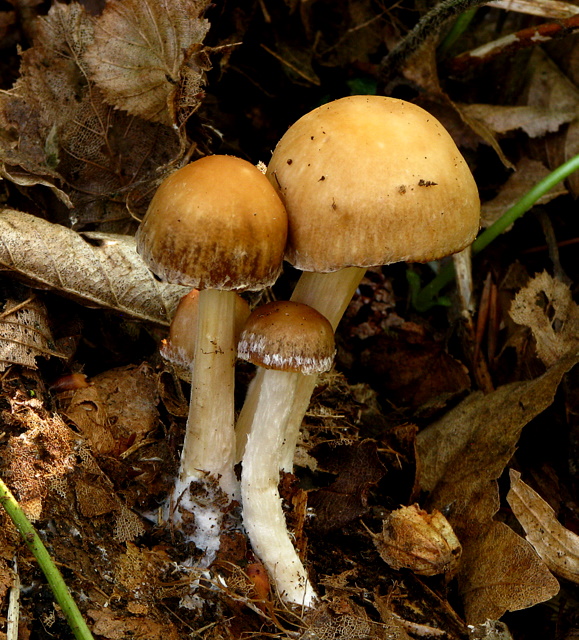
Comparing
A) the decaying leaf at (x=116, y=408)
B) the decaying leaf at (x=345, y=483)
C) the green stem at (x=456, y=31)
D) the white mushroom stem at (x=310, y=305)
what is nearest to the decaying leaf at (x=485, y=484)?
the decaying leaf at (x=345, y=483)

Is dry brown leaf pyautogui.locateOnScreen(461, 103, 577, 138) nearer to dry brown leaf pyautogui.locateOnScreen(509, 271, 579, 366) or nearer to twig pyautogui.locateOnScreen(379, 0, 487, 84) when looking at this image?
twig pyautogui.locateOnScreen(379, 0, 487, 84)

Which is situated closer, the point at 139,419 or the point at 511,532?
the point at 511,532

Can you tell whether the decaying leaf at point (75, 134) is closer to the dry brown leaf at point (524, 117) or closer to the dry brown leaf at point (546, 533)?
the dry brown leaf at point (524, 117)

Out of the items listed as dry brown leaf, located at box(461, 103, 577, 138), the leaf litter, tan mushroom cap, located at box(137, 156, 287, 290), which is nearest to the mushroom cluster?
tan mushroom cap, located at box(137, 156, 287, 290)

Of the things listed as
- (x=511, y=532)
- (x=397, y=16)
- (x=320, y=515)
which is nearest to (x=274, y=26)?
(x=397, y=16)

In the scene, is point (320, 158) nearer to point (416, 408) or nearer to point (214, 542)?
point (214, 542)

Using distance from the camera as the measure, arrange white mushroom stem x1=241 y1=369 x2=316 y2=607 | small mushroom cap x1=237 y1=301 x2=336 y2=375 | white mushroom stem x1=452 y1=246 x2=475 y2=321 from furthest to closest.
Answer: white mushroom stem x1=452 y1=246 x2=475 y2=321 → white mushroom stem x1=241 y1=369 x2=316 y2=607 → small mushroom cap x1=237 y1=301 x2=336 y2=375
